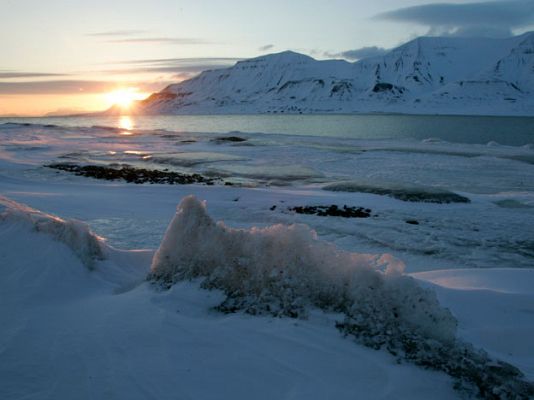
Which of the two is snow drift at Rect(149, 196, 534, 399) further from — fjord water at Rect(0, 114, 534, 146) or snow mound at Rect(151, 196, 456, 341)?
fjord water at Rect(0, 114, 534, 146)

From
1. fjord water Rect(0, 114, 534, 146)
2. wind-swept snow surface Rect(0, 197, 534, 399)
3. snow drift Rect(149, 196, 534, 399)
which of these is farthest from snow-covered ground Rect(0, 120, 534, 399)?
fjord water Rect(0, 114, 534, 146)

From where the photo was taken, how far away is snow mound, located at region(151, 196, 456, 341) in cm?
402

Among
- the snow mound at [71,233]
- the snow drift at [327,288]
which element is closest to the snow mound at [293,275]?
the snow drift at [327,288]

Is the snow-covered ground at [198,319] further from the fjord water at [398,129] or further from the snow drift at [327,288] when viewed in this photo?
Answer: the fjord water at [398,129]

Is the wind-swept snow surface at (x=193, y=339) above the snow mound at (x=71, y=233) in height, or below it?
below

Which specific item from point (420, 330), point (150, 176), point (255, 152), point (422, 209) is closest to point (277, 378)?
point (420, 330)

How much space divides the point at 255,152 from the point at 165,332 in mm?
29851

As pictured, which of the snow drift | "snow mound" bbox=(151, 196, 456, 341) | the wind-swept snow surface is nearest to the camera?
the wind-swept snow surface

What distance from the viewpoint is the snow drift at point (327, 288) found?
3570mm

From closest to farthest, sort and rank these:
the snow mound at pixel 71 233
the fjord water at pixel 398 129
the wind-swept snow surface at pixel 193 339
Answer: the wind-swept snow surface at pixel 193 339 < the snow mound at pixel 71 233 < the fjord water at pixel 398 129

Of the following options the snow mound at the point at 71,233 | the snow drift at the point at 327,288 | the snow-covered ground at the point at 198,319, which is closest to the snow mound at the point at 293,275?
the snow drift at the point at 327,288

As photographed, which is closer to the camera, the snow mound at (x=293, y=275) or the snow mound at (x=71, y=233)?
the snow mound at (x=293, y=275)

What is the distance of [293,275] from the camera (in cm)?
458

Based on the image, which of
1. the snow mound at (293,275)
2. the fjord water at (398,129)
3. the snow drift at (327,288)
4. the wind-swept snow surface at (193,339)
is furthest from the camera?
the fjord water at (398,129)
